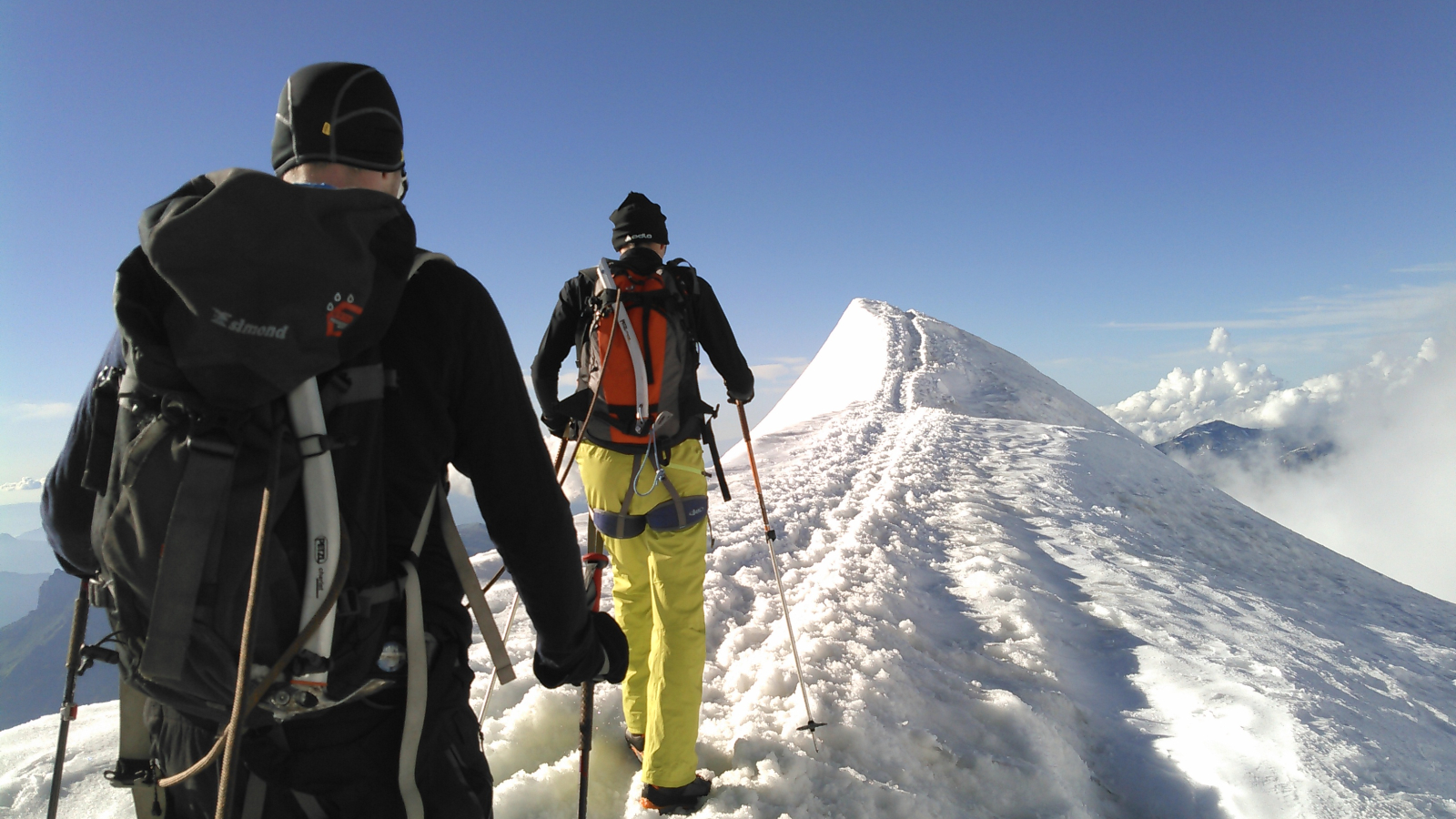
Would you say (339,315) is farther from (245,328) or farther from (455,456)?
(455,456)

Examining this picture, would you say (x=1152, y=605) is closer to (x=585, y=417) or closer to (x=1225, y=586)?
(x=1225, y=586)

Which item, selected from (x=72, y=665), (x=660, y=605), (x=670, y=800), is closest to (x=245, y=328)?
(x=72, y=665)

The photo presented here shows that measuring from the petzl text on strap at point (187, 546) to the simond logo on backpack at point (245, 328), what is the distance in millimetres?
192

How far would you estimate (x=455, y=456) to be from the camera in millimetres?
1434

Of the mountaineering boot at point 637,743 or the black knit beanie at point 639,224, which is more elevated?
the black knit beanie at point 639,224

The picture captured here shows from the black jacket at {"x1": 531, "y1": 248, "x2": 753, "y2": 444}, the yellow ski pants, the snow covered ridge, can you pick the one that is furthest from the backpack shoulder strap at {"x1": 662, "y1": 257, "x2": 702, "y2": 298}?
the snow covered ridge

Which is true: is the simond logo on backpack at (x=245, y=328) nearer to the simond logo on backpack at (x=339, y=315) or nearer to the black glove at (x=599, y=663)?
the simond logo on backpack at (x=339, y=315)

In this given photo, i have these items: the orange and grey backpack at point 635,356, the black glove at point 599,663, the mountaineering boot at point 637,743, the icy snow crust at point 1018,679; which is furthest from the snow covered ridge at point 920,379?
the black glove at point 599,663

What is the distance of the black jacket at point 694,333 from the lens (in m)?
3.29

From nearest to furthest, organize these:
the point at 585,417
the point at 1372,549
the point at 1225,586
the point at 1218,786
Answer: the point at 585,417 < the point at 1218,786 < the point at 1225,586 < the point at 1372,549

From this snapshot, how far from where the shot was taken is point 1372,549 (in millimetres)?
133500

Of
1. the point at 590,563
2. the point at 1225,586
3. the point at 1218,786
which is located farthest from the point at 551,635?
the point at 1225,586

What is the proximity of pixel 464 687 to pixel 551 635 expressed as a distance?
211 mm

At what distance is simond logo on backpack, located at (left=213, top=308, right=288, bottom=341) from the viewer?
1.04 metres
